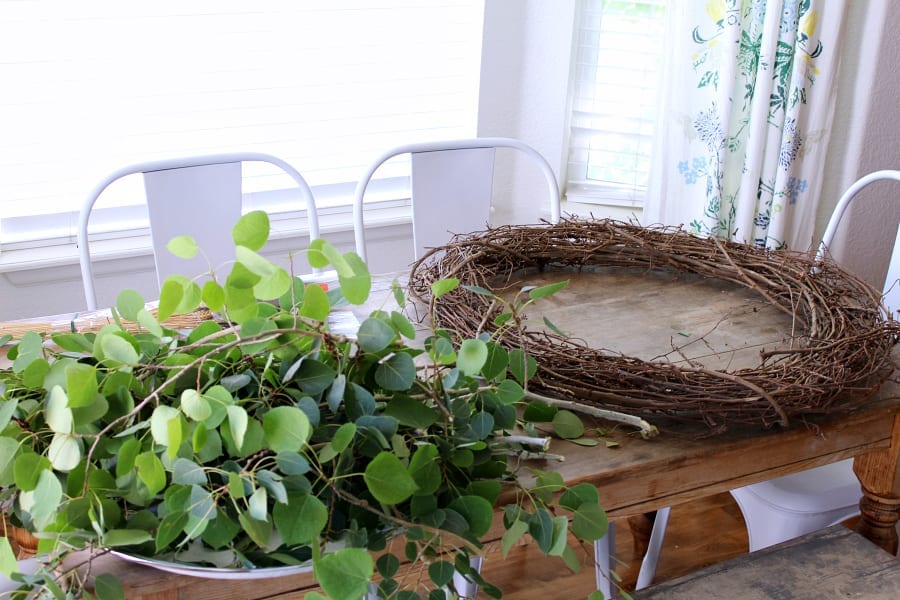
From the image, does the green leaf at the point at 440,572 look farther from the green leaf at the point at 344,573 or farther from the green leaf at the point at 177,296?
the green leaf at the point at 177,296

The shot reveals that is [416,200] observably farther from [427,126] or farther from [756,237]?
[756,237]

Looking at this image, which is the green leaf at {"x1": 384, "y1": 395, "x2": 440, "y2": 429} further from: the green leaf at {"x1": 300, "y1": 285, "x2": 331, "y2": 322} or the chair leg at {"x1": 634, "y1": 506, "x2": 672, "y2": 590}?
the chair leg at {"x1": 634, "y1": 506, "x2": 672, "y2": 590}

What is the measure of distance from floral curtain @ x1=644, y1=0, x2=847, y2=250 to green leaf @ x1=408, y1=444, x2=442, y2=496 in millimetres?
1777

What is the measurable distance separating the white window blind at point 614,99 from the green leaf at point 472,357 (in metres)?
1.86

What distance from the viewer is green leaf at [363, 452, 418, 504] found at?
26.8 inches

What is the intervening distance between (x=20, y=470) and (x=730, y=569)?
0.87m

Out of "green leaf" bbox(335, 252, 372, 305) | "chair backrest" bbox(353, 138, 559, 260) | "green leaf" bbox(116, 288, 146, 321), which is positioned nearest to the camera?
"green leaf" bbox(335, 252, 372, 305)

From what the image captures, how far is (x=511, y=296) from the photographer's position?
54.8 inches

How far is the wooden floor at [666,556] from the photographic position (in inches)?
75.5

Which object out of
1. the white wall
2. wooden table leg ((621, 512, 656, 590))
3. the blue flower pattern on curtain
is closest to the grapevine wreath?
wooden table leg ((621, 512, 656, 590))

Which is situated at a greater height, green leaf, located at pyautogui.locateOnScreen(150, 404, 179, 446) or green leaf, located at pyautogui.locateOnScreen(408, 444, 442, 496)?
green leaf, located at pyautogui.locateOnScreen(150, 404, 179, 446)

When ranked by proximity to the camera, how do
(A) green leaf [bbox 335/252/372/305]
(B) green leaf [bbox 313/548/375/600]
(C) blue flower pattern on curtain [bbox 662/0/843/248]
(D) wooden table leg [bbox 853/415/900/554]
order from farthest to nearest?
(C) blue flower pattern on curtain [bbox 662/0/843/248]
(D) wooden table leg [bbox 853/415/900/554]
(A) green leaf [bbox 335/252/372/305]
(B) green leaf [bbox 313/548/375/600]

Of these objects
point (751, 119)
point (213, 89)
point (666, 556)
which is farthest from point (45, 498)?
point (751, 119)

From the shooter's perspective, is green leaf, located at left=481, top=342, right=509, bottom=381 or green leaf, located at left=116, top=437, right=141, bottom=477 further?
green leaf, located at left=481, top=342, right=509, bottom=381
